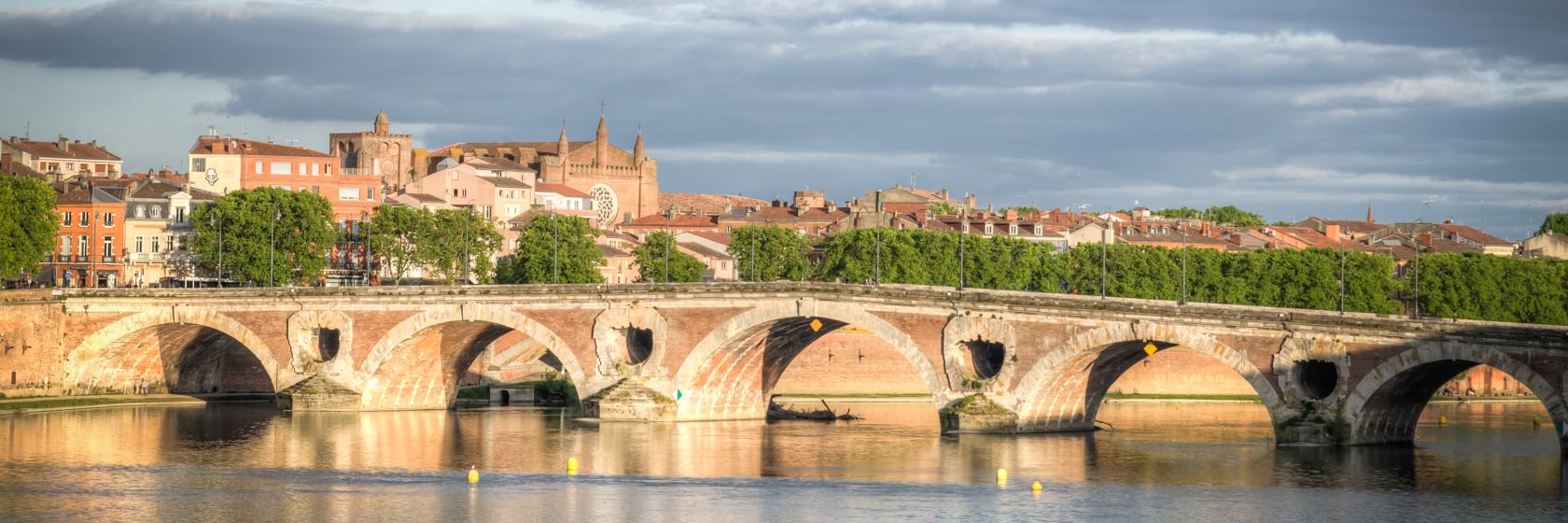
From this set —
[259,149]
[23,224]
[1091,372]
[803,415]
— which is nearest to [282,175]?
[259,149]

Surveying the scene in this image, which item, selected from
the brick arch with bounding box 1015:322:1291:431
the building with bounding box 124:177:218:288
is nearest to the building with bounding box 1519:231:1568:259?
the brick arch with bounding box 1015:322:1291:431

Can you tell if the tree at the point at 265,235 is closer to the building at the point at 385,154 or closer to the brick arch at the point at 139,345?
the brick arch at the point at 139,345

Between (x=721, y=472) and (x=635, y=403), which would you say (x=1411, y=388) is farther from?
(x=635, y=403)

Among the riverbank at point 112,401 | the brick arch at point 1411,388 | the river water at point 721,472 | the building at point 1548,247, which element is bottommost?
the river water at point 721,472

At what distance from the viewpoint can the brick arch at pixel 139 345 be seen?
103m

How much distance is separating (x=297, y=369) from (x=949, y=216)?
90.1 m

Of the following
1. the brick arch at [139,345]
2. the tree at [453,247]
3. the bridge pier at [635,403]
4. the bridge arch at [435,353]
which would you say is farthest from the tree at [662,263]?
the bridge pier at [635,403]

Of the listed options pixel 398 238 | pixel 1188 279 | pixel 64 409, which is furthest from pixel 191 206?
pixel 1188 279

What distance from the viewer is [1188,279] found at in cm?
14238

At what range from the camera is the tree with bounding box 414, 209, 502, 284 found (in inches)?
5448

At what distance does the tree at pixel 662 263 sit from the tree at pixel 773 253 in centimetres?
428

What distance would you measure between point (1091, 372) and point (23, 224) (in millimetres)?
60455

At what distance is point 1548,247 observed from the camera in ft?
616

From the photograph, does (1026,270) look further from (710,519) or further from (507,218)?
(710,519)
